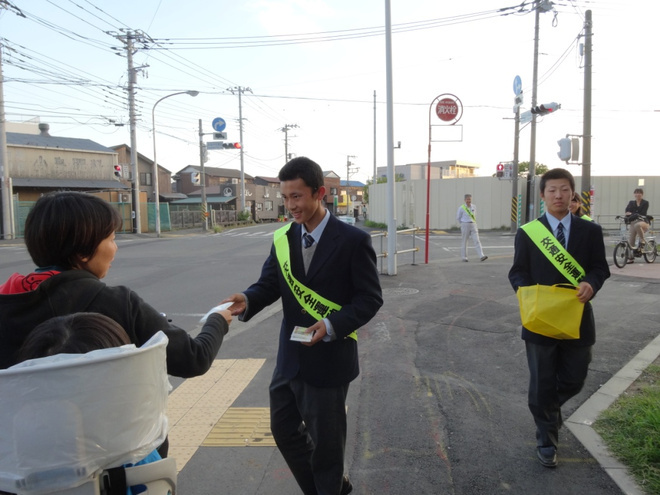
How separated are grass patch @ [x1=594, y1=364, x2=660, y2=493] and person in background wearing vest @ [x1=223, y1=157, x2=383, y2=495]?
75.5 inches

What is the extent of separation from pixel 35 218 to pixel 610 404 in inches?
167

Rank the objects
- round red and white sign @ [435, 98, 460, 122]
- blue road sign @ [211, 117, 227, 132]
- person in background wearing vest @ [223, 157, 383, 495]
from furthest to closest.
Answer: blue road sign @ [211, 117, 227, 132]
round red and white sign @ [435, 98, 460, 122]
person in background wearing vest @ [223, 157, 383, 495]

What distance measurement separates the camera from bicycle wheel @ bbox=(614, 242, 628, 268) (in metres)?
11.9

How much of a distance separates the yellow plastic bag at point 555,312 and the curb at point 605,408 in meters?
0.84

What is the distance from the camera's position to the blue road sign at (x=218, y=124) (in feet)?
115

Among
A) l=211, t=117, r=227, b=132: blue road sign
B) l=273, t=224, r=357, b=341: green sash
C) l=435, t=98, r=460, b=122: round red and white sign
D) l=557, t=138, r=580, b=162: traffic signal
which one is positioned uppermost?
l=211, t=117, r=227, b=132: blue road sign

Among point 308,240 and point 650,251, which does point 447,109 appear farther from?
point 308,240

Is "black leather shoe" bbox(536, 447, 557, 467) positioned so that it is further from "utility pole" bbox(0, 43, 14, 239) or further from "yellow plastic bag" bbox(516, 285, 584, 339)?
"utility pole" bbox(0, 43, 14, 239)

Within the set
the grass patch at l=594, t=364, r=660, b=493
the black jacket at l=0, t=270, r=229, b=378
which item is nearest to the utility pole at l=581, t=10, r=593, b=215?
the grass patch at l=594, t=364, r=660, b=493

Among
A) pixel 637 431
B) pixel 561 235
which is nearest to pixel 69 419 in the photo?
pixel 561 235

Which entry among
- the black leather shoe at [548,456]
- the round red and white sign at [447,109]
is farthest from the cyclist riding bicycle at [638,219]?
the black leather shoe at [548,456]

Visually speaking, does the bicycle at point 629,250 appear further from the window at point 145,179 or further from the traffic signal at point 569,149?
the window at point 145,179

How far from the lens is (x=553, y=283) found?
3.38 meters

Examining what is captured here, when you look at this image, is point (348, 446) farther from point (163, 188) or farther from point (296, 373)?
point (163, 188)
